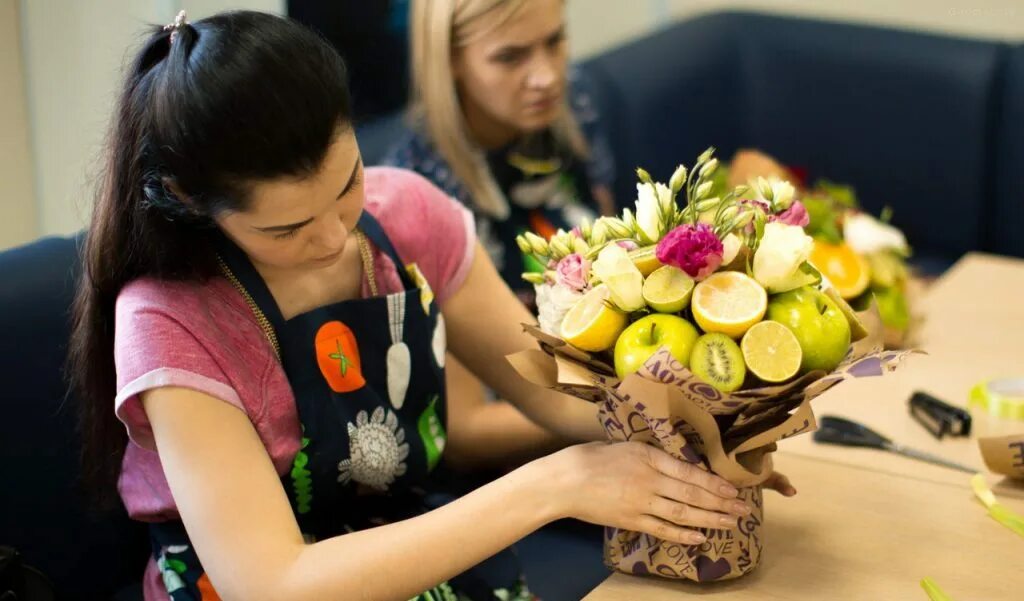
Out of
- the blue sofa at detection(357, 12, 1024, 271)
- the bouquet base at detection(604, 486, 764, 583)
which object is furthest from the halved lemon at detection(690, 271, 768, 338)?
the blue sofa at detection(357, 12, 1024, 271)

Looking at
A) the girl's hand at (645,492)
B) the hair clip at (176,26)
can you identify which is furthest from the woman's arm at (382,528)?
the hair clip at (176,26)

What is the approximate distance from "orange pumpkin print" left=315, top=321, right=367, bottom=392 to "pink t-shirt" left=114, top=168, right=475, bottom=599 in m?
0.05

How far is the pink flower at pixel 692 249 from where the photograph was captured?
1.22m

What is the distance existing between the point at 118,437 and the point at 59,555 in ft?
0.80

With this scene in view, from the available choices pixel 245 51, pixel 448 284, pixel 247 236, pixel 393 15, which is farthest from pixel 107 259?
pixel 393 15

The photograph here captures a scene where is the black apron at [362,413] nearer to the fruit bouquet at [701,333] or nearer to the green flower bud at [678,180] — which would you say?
the fruit bouquet at [701,333]

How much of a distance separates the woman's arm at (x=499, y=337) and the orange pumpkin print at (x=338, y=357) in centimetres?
22

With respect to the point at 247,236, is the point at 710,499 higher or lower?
lower

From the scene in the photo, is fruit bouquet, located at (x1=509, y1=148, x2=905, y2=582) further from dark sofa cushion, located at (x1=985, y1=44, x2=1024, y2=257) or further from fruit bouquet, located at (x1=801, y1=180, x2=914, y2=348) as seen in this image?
dark sofa cushion, located at (x1=985, y1=44, x2=1024, y2=257)

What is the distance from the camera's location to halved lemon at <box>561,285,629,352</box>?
126 centimetres

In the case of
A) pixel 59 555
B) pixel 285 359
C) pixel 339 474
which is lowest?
pixel 59 555

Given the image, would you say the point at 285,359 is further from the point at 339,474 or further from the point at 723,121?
the point at 723,121

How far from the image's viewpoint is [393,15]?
294cm

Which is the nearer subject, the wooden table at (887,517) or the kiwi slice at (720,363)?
the kiwi slice at (720,363)
